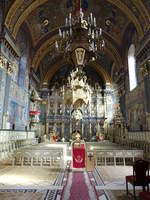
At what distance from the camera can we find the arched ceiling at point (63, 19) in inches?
482

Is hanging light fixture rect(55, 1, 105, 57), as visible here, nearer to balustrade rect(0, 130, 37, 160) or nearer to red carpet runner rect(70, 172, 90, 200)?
balustrade rect(0, 130, 37, 160)

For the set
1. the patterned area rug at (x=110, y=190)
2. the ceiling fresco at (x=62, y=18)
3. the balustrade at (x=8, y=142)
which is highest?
the ceiling fresco at (x=62, y=18)

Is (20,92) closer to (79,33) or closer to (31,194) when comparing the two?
(79,33)

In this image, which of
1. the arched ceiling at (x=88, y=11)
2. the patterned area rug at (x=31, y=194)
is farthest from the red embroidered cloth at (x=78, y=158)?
the arched ceiling at (x=88, y=11)

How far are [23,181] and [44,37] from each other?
16.2 m

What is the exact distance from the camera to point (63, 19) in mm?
16578

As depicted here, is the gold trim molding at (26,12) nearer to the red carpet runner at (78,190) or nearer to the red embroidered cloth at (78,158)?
the red embroidered cloth at (78,158)

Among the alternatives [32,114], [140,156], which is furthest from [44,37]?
[140,156]

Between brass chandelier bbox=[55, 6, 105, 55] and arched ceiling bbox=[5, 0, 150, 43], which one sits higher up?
arched ceiling bbox=[5, 0, 150, 43]

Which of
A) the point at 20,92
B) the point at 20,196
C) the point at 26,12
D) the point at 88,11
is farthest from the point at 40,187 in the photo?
the point at 88,11

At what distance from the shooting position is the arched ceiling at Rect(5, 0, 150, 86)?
40.2 feet

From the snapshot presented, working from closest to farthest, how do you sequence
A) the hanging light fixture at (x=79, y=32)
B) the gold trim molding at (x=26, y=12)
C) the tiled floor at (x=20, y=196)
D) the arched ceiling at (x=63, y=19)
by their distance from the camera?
1. the tiled floor at (x=20, y=196)
2. the hanging light fixture at (x=79, y=32)
3. the gold trim molding at (x=26, y=12)
4. the arched ceiling at (x=63, y=19)

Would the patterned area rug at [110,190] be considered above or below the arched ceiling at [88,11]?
below

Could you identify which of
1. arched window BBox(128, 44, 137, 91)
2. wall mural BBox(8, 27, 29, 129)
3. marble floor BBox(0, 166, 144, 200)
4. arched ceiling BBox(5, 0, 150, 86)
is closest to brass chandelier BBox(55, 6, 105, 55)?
arched ceiling BBox(5, 0, 150, 86)
